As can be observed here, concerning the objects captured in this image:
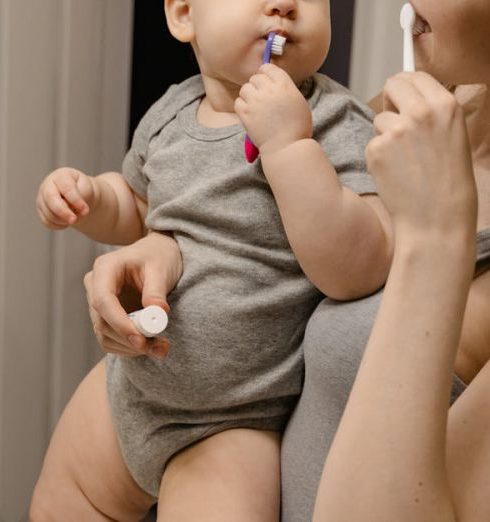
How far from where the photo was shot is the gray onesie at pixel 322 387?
836mm

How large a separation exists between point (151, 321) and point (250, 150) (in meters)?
0.20

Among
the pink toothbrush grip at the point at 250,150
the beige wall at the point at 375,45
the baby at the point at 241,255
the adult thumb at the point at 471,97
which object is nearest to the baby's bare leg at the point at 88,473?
the baby at the point at 241,255

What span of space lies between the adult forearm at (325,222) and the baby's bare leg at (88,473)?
0.40 metres

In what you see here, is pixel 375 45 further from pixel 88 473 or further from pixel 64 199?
pixel 88 473

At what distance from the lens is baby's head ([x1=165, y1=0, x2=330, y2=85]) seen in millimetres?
941

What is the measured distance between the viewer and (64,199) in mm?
1071

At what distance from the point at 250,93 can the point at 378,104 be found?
34 cm

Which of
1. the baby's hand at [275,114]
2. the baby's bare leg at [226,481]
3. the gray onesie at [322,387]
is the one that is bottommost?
the baby's bare leg at [226,481]

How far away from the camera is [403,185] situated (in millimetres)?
682

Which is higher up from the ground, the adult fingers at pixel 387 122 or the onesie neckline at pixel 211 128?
the adult fingers at pixel 387 122

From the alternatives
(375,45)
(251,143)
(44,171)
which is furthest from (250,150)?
(375,45)

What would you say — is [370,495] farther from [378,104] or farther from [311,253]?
[378,104]

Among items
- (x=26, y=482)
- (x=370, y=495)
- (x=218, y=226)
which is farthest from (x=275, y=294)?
(x=26, y=482)

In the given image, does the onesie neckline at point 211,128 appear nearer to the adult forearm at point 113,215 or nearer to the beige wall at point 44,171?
the adult forearm at point 113,215
